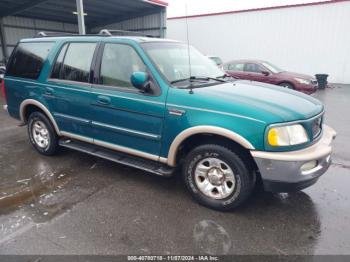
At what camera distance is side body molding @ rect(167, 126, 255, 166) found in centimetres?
290

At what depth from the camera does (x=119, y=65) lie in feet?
12.3

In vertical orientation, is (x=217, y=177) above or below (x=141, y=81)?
below

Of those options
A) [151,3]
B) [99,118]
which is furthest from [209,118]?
[151,3]

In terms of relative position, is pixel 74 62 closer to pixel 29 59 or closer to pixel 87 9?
pixel 29 59

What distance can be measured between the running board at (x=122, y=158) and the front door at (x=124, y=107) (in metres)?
0.12

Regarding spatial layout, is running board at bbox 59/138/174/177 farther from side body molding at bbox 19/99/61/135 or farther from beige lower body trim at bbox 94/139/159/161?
side body molding at bbox 19/99/61/135

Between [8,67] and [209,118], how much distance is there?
3.93 metres

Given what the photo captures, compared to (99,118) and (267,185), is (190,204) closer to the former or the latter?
(267,185)

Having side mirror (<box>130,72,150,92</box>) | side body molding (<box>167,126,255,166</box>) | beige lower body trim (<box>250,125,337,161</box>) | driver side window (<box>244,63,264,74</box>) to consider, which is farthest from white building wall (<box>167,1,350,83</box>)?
side body molding (<box>167,126,255,166</box>)

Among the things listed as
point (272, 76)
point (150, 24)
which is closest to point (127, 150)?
point (272, 76)

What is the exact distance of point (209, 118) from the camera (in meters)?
3.05

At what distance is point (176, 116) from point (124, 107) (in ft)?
2.47

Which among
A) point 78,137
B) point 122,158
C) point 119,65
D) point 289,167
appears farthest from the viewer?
point 78,137

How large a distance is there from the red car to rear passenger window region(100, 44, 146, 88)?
7.64 m
